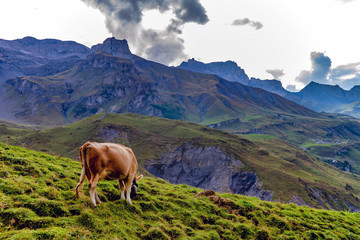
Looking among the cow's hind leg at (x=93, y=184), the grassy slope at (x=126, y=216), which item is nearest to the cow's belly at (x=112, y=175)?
the cow's hind leg at (x=93, y=184)

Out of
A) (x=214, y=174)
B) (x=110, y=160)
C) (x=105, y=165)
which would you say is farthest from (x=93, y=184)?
(x=214, y=174)

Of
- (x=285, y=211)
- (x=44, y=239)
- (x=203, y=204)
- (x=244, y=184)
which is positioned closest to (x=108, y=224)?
(x=44, y=239)

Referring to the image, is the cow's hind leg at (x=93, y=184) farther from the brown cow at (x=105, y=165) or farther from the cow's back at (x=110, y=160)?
the cow's back at (x=110, y=160)

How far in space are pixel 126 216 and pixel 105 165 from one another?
132 inches

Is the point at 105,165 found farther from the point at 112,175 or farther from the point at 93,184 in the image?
the point at 93,184

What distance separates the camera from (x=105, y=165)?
11.3 metres

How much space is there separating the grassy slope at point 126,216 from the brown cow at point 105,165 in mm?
1059

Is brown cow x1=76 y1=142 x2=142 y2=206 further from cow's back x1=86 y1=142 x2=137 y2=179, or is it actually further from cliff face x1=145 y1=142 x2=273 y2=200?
cliff face x1=145 y1=142 x2=273 y2=200

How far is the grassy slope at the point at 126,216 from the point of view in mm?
8828

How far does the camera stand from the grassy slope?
883 centimetres

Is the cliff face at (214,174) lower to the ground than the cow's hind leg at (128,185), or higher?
lower

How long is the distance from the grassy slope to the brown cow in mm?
1059

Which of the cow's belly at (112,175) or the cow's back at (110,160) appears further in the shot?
the cow's belly at (112,175)

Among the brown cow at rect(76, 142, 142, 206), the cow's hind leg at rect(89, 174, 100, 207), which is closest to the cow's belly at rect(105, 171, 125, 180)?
the brown cow at rect(76, 142, 142, 206)
